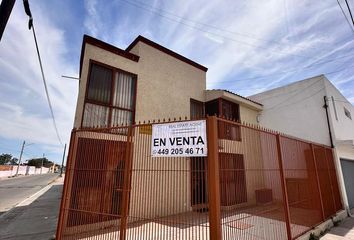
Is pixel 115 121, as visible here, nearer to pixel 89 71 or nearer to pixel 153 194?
pixel 89 71

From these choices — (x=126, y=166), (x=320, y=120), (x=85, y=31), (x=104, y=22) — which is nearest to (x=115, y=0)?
(x=104, y=22)

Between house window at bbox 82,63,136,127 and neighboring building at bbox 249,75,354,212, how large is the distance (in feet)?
29.2

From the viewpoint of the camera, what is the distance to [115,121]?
7.55 m

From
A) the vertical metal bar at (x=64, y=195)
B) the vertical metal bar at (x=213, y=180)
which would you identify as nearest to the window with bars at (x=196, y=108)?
the vertical metal bar at (x=64, y=195)

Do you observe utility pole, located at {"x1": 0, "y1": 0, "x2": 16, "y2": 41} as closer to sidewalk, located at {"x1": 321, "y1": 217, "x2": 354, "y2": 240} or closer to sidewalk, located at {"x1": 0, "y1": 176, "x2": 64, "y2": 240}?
sidewalk, located at {"x1": 0, "y1": 176, "x2": 64, "y2": 240}

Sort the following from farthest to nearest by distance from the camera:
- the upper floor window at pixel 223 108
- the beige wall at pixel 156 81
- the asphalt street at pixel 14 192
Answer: the asphalt street at pixel 14 192
the upper floor window at pixel 223 108
the beige wall at pixel 156 81

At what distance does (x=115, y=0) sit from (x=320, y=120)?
1078cm

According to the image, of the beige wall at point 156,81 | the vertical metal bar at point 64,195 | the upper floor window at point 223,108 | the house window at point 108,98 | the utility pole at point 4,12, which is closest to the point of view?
the utility pole at point 4,12

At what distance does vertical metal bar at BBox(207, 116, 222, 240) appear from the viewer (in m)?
3.54

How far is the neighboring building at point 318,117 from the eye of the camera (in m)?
9.74

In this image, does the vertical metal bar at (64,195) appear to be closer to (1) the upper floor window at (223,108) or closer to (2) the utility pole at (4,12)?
(2) the utility pole at (4,12)

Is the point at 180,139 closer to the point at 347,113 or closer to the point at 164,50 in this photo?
the point at 164,50

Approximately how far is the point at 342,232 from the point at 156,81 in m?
8.72

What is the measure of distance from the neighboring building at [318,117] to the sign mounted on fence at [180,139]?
8770 millimetres
